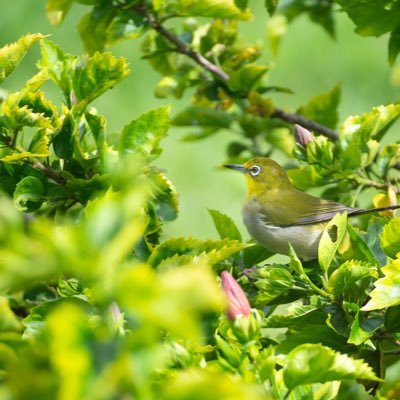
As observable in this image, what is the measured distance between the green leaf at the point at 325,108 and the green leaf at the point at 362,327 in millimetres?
1364

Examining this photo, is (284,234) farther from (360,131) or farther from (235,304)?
(235,304)

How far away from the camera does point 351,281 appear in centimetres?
167

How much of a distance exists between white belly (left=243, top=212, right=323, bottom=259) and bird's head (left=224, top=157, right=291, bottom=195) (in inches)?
9.3

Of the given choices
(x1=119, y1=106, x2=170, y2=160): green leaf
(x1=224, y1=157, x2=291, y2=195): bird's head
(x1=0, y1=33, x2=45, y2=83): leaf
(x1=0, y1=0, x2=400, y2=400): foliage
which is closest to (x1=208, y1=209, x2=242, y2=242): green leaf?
(x1=0, y1=0, x2=400, y2=400): foliage

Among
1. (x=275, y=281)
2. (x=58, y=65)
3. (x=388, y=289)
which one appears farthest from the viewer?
(x=58, y=65)

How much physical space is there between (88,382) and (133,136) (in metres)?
1.11

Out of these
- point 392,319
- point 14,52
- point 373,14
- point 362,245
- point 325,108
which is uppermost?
point 14,52

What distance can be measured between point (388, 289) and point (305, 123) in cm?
125

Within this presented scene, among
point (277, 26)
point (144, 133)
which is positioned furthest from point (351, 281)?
point (277, 26)

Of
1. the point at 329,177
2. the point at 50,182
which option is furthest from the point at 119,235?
the point at 329,177

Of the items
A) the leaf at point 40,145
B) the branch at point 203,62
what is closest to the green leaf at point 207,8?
the branch at point 203,62

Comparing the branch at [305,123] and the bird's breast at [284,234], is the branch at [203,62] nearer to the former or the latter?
the branch at [305,123]

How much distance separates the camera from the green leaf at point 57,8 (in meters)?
2.50

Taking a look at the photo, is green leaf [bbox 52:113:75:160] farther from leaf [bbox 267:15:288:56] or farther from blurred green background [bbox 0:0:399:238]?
blurred green background [bbox 0:0:399:238]
